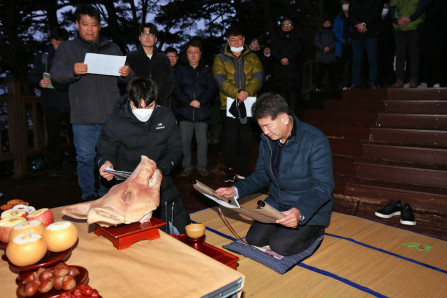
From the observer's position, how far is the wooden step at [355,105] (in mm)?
5504

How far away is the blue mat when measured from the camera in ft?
7.95

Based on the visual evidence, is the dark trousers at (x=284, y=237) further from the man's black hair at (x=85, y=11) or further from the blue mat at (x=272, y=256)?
the man's black hair at (x=85, y=11)

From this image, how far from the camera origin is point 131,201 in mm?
1624

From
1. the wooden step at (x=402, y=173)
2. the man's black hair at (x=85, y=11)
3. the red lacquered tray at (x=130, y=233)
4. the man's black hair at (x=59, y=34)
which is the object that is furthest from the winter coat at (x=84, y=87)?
the wooden step at (x=402, y=173)

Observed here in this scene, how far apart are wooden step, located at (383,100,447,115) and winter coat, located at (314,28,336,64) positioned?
83.6 inches

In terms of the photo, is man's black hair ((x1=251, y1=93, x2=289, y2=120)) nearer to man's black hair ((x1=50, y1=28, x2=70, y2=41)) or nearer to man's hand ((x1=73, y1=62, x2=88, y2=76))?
man's hand ((x1=73, y1=62, x2=88, y2=76))

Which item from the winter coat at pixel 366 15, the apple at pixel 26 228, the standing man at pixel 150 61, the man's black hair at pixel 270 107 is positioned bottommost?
the apple at pixel 26 228

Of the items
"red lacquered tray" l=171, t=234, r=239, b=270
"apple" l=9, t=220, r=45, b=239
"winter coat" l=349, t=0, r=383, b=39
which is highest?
"winter coat" l=349, t=0, r=383, b=39

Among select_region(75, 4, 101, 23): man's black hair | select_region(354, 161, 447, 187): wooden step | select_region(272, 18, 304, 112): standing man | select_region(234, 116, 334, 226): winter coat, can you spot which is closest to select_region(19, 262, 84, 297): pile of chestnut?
select_region(234, 116, 334, 226): winter coat

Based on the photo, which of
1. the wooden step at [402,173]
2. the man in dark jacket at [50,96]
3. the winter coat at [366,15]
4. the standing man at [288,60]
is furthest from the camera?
the standing man at [288,60]

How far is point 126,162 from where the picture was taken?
2902mm

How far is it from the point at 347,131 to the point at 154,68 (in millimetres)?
3195

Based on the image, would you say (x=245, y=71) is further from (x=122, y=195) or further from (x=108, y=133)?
(x=122, y=195)

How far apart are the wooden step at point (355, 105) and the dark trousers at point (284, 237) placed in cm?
343
